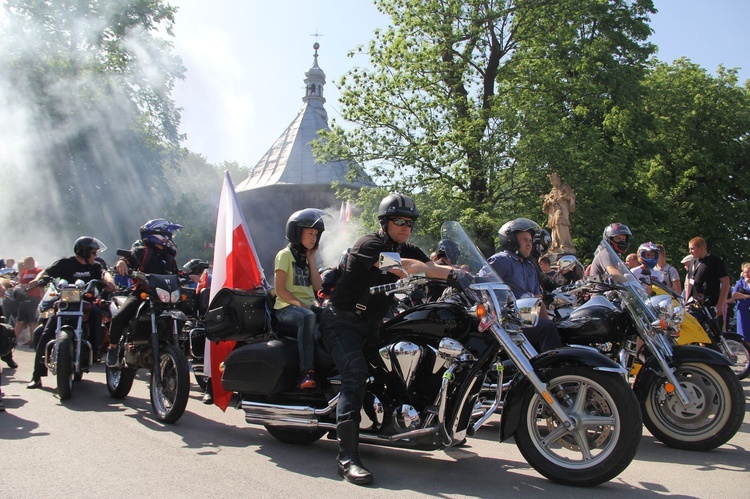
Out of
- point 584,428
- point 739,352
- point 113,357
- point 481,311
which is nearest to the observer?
point 584,428

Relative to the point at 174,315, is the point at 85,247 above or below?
above

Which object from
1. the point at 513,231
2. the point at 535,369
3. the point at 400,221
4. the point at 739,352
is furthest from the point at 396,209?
the point at 739,352

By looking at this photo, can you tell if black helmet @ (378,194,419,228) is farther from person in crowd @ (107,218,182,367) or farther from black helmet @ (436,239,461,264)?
person in crowd @ (107,218,182,367)

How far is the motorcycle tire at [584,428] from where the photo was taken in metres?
4.09

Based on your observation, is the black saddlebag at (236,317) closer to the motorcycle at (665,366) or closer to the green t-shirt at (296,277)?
the green t-shirt at (296,277)

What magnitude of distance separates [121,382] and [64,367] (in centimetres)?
59

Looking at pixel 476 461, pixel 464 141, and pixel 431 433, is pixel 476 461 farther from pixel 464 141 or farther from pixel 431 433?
pixel 464 141

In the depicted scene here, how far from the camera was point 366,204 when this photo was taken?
920 inches

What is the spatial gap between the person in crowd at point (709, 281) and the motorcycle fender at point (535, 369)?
5984mm

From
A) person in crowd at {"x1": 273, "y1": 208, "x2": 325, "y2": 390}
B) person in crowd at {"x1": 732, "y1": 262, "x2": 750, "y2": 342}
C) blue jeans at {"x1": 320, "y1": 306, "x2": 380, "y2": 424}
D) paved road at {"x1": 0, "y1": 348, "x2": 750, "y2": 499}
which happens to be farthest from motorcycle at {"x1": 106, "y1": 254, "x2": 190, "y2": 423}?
person in crowd at {"x1": 732, "y1": 262, "x2": 750, "y2": 342}

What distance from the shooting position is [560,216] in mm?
17500

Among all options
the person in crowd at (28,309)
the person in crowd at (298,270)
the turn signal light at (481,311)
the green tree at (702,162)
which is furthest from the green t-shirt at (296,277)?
the green tree at (702,162)

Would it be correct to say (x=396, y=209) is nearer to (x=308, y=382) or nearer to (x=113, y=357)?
(x=308, y=382)

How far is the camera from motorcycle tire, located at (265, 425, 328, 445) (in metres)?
5.62
